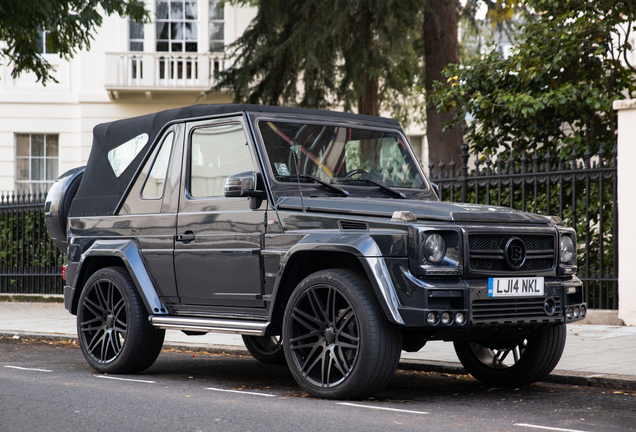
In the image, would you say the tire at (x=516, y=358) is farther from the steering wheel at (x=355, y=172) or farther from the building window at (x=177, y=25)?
the building window at (x=177, y=25)

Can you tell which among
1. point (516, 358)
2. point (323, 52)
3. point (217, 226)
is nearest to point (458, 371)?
point (516, 358)

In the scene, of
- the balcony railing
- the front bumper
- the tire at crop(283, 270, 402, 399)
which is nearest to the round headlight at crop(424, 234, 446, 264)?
the front bumper

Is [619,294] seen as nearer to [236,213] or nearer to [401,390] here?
[401,390]

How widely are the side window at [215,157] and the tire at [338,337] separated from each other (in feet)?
4.32

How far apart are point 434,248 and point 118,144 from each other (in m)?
3.64

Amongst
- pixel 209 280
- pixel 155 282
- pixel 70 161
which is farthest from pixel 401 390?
pixel 70 161

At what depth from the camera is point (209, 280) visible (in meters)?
6.58

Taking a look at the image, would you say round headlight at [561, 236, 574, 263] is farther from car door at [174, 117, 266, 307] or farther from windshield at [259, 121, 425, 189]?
car door at [174, 117, 266, 307]

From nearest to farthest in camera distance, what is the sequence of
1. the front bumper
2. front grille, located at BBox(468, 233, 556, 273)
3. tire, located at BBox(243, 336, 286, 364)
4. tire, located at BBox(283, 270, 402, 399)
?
the front bumper → tire, located at BBox(283, 270, 402, 399) → front grille, located at BBox(468, 233, 556, 273) → tire, located at BBox(243, 336, 286, 364)

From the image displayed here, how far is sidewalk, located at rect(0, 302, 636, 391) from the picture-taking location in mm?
6676

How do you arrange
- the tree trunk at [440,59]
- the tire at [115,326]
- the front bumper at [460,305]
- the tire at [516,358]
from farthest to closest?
the tree trunk at [440,59]
the tire at [115,326]
the tire at [516,358]
the front bumper at [460,305]

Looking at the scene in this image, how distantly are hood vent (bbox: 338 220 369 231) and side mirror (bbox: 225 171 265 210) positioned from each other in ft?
2.52

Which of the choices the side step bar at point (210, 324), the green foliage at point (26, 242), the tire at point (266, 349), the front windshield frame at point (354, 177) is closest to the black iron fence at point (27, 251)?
the green foliage at point (26, 242)

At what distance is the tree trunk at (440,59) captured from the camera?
15.7 metres
